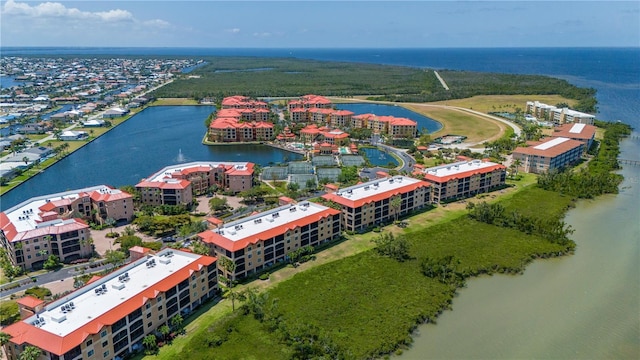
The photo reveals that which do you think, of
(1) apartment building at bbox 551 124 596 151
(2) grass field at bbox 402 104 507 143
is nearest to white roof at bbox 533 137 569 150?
(1) apartment building at bbox 551 124 596 151

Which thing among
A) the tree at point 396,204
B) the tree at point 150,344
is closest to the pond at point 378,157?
the tree at point 396,204

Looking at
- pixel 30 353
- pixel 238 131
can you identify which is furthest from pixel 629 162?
pixel 30 353

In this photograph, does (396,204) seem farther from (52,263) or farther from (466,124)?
(466,124)

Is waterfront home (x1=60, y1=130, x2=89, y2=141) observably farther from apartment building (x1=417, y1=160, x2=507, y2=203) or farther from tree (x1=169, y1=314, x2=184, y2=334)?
tree (x1=169, y1=314, x2=184, y2=334)

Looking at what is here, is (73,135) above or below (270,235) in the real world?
above

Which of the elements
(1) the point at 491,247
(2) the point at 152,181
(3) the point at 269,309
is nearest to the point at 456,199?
(1) the point at 491,247

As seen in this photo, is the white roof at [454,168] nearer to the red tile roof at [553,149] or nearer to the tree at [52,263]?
the red tile roof at [553,149]

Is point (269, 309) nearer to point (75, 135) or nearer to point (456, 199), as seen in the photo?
point (456, 199)
